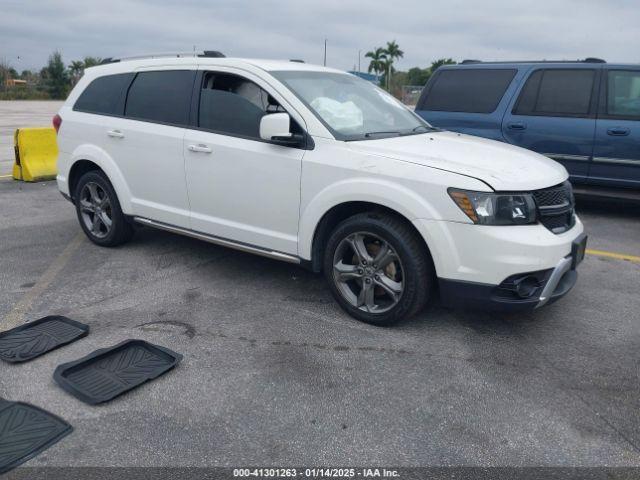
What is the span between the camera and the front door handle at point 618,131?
6.68 m

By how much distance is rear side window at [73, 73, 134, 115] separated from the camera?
536cm

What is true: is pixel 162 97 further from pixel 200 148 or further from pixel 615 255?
pixel 615 255

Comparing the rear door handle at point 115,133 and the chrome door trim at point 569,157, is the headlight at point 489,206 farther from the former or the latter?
the chrome door trim at point 569,157

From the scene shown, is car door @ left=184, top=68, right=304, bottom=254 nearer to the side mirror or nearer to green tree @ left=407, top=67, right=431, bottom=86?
the side mirror

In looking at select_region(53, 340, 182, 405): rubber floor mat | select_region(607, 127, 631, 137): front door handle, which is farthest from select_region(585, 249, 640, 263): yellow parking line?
select_region(53, 340, 182, 405): rubber floor mat

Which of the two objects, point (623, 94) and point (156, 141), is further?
point (623, 94)

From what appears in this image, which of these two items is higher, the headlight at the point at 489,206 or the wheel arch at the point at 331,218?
the headlight at the point at 489,206

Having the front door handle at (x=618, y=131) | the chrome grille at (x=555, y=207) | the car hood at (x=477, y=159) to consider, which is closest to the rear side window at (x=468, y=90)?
the front door handle at (x=618, y=131)

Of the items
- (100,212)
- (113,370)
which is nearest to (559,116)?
(100,212)

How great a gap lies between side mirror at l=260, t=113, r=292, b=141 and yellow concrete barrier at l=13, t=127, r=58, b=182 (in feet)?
21.5

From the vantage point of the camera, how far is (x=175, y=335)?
3824 millimetres

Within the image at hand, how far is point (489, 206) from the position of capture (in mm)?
3510

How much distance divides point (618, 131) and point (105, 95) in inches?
222

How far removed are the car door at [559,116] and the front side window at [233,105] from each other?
398 cm
